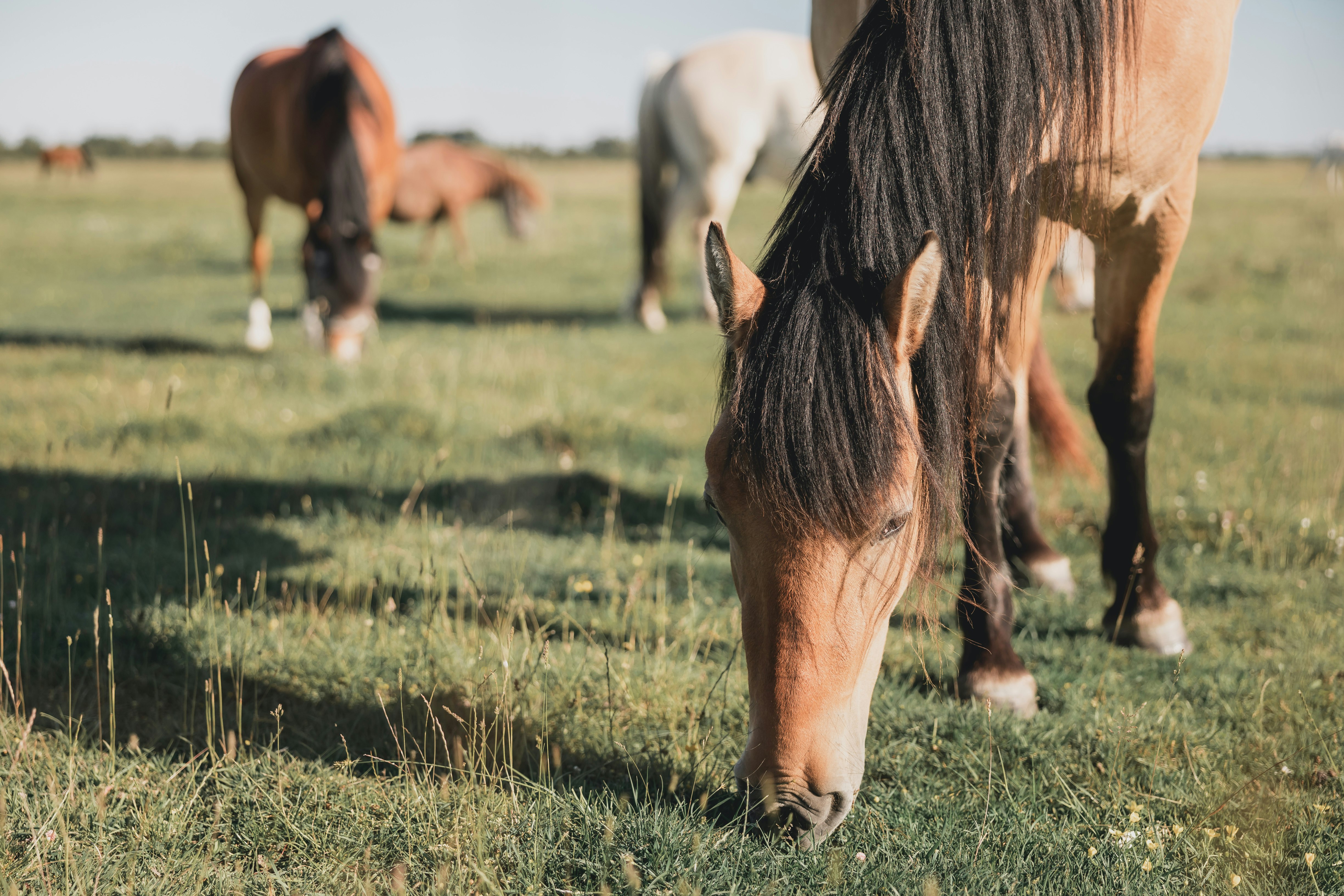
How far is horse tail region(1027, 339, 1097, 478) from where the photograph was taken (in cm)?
409

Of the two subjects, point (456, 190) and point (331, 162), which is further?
point (456, 190)

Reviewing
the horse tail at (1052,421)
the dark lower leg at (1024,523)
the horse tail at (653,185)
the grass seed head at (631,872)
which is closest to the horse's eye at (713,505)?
the grass seed head at (631,872)

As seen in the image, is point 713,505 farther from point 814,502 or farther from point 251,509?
point 251,509

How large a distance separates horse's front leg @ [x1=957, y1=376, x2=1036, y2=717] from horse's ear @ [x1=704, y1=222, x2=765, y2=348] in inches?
39.2

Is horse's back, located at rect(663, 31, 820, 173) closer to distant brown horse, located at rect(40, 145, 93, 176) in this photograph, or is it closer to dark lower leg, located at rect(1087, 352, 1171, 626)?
dark lower leg, located at rect(1087, 352, 1171, 626)

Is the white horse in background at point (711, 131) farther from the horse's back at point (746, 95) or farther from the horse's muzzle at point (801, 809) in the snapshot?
the horse's muzzle at point (801, 809)

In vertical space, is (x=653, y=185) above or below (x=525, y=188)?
below

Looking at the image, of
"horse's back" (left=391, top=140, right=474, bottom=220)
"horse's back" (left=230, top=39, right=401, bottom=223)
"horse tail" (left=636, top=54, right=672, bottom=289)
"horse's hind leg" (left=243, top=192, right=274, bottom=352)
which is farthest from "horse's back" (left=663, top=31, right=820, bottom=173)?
"horse's back" (left=391, top=140, right=474, bottom=220)

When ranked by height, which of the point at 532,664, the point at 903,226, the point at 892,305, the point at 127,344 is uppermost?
the point at 903,226

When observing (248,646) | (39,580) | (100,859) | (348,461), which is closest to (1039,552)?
(248,646)

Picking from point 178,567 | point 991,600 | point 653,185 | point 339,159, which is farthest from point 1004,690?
point 653,185

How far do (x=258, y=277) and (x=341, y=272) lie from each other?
6.19ft

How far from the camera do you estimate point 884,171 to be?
1795 mm

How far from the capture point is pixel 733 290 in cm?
171
